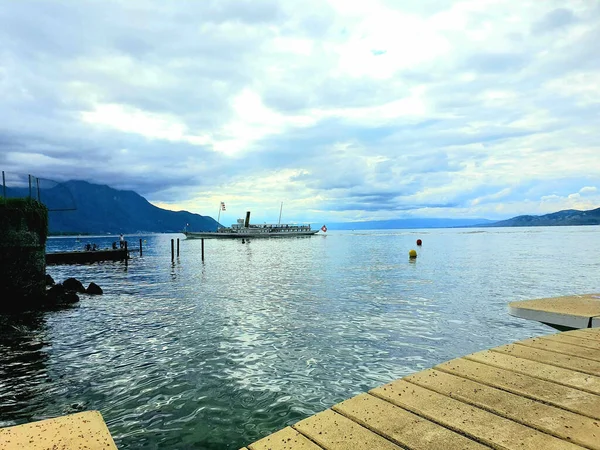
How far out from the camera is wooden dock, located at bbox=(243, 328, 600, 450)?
11.7ft

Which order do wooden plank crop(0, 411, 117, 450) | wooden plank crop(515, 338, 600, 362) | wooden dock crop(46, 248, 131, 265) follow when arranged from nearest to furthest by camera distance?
wooden plank crop(0, 411, 117, 450)
wooden plank crop(515, 338, 600, 362)
wooden dock crop(46, 248, 131, 265)

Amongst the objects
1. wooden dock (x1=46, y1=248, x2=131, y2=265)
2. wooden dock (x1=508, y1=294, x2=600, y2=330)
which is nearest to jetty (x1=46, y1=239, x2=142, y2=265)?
wooden dock (x1=46, y1=248, x2=131, y2=265)

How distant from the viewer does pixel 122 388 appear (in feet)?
29.6

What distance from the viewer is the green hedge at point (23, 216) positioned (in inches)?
717

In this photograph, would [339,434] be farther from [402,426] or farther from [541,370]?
[541,370]

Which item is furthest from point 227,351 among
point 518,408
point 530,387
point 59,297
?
point 59,297

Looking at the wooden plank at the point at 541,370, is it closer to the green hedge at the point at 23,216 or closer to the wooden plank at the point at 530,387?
the wooden plank at the point at 530,387

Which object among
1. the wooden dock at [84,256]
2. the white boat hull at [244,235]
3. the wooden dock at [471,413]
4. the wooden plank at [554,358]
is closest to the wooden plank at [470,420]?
the wooden dock at [471,413]

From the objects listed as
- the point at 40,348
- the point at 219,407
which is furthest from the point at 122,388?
the point at 40,348

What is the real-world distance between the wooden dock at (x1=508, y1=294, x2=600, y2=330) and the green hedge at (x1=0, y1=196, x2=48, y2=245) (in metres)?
21.6

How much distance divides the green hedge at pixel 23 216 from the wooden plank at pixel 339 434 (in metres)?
20.1

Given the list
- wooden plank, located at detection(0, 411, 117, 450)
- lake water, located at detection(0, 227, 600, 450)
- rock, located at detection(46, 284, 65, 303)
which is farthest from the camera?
rock, located at detection(46, 284, 65, 303)

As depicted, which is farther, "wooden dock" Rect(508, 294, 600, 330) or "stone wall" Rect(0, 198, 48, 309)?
"stone wall" Rect(0, 198, 48, 309)

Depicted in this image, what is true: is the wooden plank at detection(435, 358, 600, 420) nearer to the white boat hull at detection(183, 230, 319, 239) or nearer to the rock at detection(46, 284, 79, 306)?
the rock at detection(46, 284, 79, 306)
